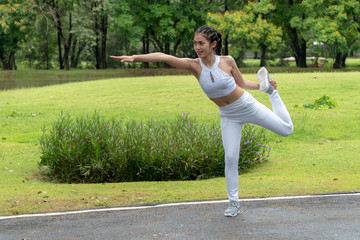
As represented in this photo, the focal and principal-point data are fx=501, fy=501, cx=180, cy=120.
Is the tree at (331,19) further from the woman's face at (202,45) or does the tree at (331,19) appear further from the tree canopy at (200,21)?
the woman's face at (202,45)

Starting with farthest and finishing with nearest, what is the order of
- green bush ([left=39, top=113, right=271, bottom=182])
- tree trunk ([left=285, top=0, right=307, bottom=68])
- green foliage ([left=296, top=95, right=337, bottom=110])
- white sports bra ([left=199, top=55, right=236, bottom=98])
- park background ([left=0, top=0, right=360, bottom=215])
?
tree trunk ([left=285, top=0, right=307, bottom=68]), green foliage ([left=296, top=95, right=337, bottom=110]), green bush ([left=39, top=113, right=271, bottom=182]), park background ([left=0, top=0, right=360, bottom=215]), white sports bra ([left=199, top=55, right=236, bottom=98])

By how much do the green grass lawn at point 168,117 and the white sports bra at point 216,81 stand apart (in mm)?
2124

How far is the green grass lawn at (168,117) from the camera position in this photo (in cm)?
799

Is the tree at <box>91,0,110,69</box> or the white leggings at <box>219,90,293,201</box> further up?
the tree at <box>91,0,110,69</box>

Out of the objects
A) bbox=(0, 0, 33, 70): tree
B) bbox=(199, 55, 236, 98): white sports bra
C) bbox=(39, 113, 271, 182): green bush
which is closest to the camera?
bbox=(199, 55, 236, 98): white sports bra

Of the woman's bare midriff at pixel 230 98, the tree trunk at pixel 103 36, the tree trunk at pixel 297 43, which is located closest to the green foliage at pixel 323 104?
the woman's bare midriff at pixel 230 98

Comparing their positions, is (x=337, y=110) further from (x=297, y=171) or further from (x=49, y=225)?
(x=49, y=225)

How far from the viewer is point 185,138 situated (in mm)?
10703

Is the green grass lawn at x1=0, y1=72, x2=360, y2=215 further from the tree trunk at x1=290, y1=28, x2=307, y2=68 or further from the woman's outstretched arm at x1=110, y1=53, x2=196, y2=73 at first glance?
the tree trunk at x1=290, y1=28, x2=307, y2=68

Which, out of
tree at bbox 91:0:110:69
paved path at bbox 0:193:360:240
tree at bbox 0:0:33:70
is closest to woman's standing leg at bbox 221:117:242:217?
paved path at bbox 0:193:360:240

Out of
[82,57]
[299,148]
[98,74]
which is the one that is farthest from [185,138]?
[82,57]

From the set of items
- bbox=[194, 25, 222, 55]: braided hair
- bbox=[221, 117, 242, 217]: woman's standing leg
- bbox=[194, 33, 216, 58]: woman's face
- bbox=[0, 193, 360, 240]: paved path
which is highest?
bbox=[194, 25, 222, 55]: braided hair

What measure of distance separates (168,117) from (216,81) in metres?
12.3

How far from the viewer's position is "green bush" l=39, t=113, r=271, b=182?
10273 mm
